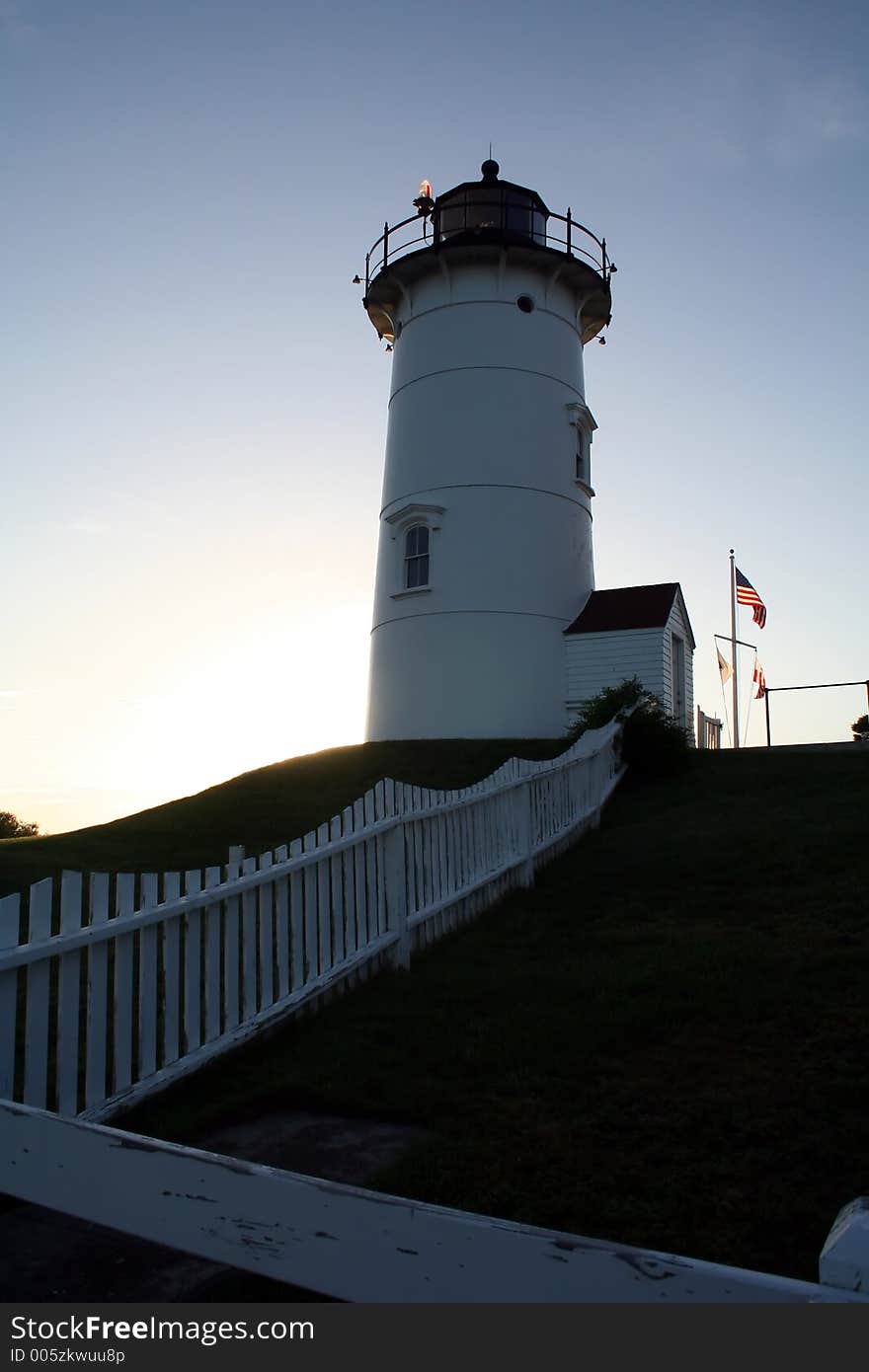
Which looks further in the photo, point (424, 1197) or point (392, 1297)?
point (424, 1197)

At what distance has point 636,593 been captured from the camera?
80.7 feet

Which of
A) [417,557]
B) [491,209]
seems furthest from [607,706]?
[491,209]

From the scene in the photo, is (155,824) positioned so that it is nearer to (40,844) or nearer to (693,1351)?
(40,844)

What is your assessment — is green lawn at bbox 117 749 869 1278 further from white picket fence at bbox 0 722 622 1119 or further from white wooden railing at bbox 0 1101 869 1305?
white wooden railing at bbox 0 1101 869 1305

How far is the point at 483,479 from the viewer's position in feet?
77.7

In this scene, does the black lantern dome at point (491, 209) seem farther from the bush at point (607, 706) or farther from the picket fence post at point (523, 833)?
the picket fence post at point (523, 833)

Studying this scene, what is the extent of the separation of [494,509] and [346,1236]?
22374mm

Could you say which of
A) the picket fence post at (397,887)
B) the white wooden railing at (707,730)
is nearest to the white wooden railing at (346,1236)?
the picket fence post at (397,887)

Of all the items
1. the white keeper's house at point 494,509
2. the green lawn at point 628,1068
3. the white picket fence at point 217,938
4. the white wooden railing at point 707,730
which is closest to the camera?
the green lawn at point 628,1068

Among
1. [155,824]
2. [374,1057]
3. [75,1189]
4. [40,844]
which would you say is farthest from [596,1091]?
[155,824]

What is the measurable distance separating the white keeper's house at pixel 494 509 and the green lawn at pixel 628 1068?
45.4 ft

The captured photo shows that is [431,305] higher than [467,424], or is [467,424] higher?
[431,305]

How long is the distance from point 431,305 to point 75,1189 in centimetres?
2504

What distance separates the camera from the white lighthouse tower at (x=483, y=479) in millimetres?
23297
